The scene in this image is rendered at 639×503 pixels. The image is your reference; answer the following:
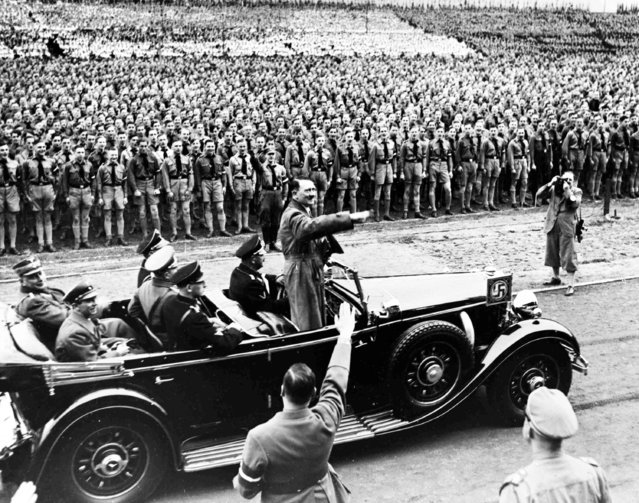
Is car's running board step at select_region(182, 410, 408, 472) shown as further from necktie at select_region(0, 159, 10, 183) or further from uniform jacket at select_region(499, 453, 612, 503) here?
necktie at select_region(0, 159, 10, 183)

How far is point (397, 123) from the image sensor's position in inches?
757

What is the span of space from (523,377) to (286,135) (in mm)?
10045

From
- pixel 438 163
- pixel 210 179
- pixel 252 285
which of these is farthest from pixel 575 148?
pixel 252 285

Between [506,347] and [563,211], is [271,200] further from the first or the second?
[506,347]

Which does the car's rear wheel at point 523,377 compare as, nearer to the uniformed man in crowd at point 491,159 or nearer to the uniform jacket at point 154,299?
the uniform jacket at point 154,299

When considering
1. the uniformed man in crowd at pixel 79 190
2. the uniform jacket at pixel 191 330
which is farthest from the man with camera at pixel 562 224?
the uniformed man in crowd at pixel 79 190

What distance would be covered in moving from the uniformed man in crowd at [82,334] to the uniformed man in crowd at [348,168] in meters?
9.24

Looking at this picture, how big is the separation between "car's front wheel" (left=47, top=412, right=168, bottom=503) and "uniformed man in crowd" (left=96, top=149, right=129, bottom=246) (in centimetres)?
804

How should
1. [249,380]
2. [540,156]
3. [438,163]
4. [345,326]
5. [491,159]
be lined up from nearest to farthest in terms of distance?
[345,326], [249,380], [438,163], [491,159], [540,156]

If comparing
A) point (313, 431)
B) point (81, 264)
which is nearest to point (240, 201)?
point (81, 264)

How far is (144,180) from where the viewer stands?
43.7 ft

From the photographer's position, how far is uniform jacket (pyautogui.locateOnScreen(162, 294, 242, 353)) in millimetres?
5789

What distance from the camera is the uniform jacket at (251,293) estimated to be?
22.2 feet

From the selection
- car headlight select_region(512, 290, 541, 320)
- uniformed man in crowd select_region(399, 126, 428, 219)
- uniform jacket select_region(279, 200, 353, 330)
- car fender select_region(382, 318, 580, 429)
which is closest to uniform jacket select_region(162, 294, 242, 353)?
uniform jacket select_region(279, 200, 353, 330)
